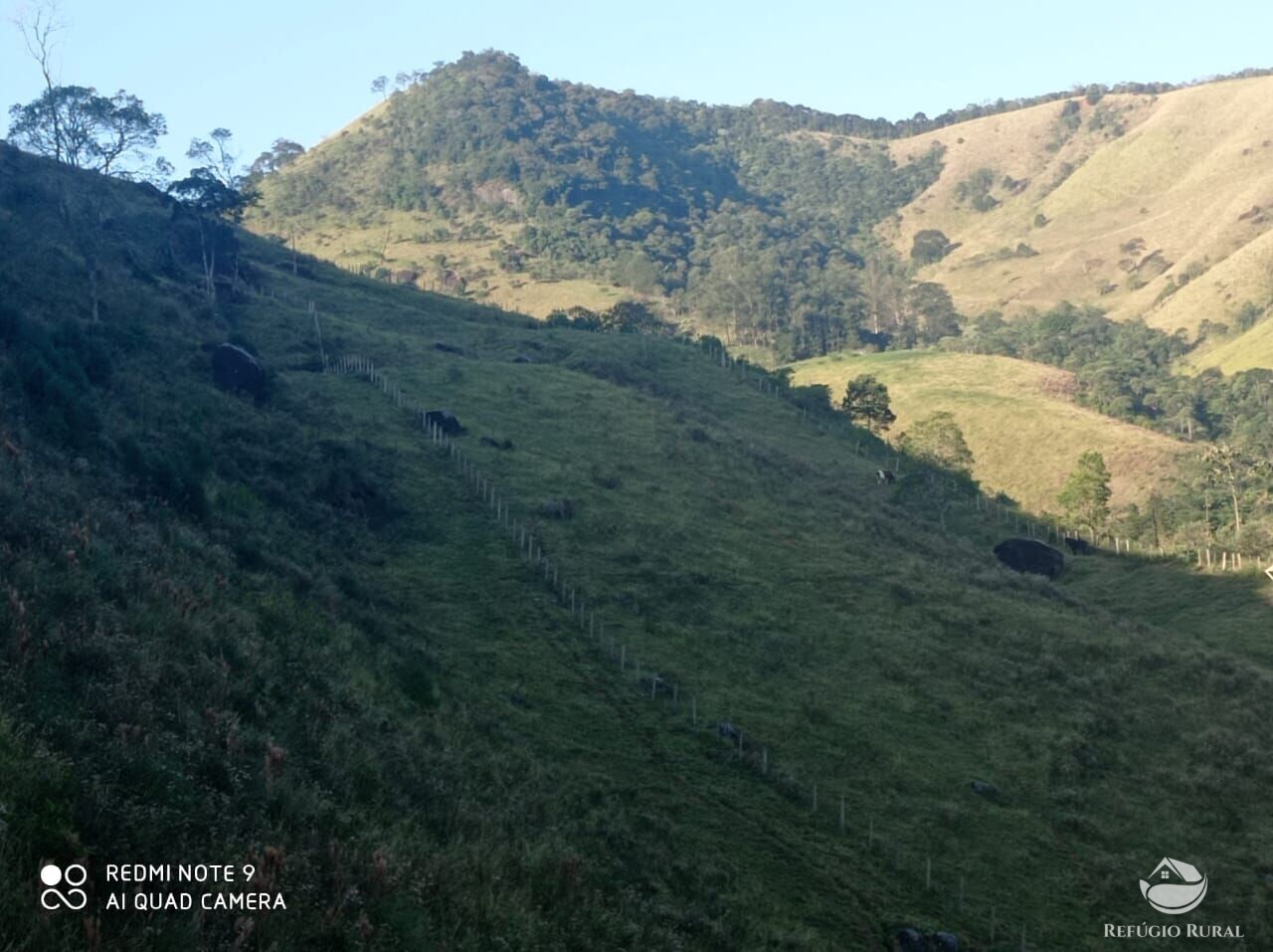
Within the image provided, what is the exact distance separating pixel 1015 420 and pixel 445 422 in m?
82.3

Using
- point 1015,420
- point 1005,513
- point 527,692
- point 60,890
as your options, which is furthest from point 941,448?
point 60,890

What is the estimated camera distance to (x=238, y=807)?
1408cm

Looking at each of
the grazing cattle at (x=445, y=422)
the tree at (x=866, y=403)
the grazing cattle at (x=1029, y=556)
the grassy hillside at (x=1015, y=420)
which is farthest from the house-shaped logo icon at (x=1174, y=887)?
the tree at (x=866, y=403)

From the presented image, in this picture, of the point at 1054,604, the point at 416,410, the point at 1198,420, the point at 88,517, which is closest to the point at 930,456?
the point at 1054,604

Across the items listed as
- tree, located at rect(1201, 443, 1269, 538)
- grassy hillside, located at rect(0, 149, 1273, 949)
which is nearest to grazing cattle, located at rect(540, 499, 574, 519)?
grassy hillside, located at rect(0, 149, 1273, 949)

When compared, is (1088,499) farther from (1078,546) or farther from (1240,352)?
(1240,352)

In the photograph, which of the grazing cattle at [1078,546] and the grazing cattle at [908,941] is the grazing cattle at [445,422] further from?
the grazing cattle at [1078,546]

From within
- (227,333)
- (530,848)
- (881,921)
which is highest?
(227,333)

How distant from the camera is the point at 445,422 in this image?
65.2 m

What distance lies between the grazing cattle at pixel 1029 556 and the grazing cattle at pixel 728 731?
153ft

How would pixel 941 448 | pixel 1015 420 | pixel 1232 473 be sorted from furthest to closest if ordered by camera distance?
pixel 1015 420, pixel 941 448, pixel 1232 473

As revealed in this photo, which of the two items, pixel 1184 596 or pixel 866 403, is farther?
pixel 866 403

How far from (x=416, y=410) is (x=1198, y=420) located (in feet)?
384

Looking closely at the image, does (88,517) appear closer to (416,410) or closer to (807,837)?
(807,837)
